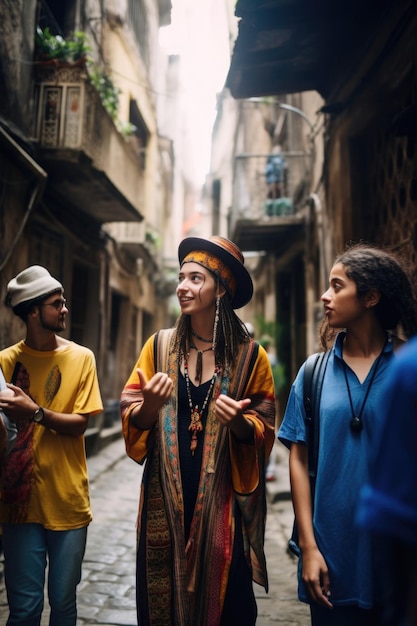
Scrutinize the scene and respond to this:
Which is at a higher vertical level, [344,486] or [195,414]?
[195,414]

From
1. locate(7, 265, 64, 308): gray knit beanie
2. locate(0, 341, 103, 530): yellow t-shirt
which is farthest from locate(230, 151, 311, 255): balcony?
locate(0, 341, 103, 530): yellow t-shirt

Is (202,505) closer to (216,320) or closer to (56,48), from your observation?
(216,320)

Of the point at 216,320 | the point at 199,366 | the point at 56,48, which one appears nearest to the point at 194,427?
the point at 199,366

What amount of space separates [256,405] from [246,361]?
0.66 ft

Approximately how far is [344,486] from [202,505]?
24.8 inches

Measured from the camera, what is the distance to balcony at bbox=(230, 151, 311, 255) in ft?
33.8

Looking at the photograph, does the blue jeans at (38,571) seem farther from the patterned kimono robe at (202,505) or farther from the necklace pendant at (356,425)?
the necklace pendant at (356,425)

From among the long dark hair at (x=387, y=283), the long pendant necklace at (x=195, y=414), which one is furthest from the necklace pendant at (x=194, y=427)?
the long dark hair at (x=387, y=283)

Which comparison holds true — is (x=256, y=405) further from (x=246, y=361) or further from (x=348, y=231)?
(x=348, y=231)

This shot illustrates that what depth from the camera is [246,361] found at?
2.46 meters

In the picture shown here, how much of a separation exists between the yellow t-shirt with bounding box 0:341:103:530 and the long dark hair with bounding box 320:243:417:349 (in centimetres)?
142

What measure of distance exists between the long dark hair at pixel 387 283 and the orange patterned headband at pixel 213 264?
0.63 metres

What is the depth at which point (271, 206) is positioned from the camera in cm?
1070

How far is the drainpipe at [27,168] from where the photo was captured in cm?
564
